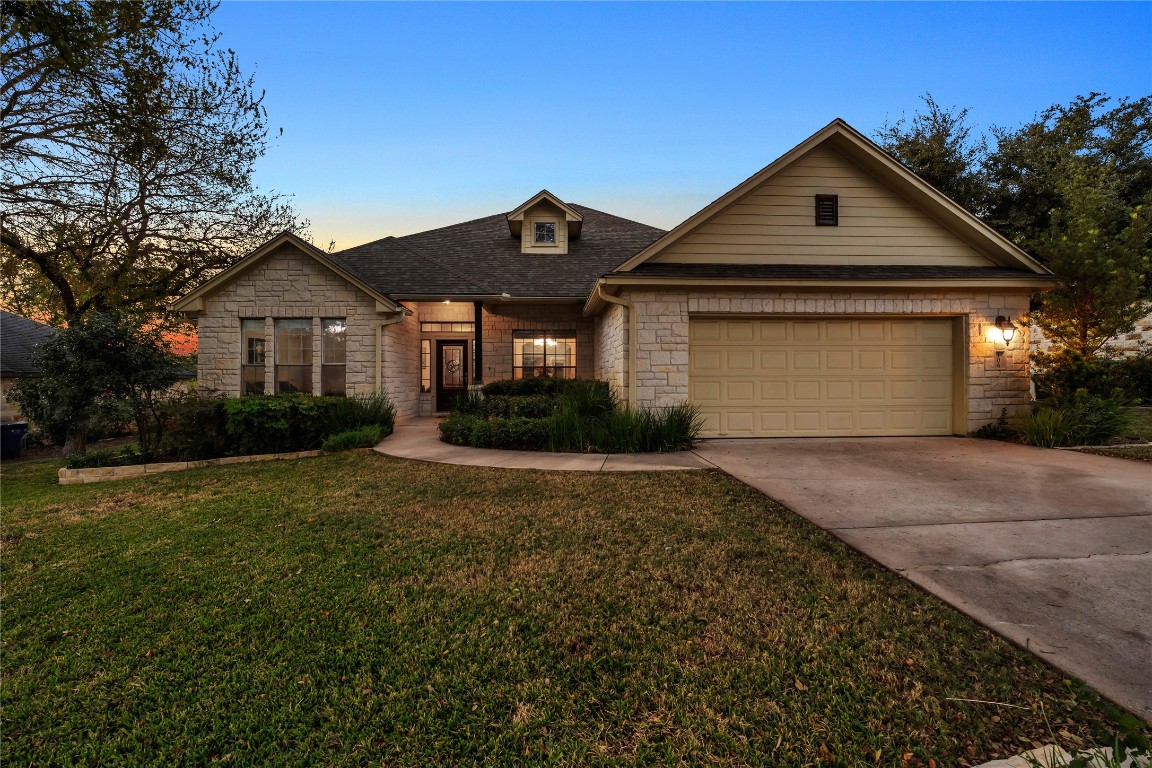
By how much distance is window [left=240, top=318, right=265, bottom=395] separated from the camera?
10.8m

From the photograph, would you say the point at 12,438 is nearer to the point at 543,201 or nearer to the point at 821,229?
the point at 543,201

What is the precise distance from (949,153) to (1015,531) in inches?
769

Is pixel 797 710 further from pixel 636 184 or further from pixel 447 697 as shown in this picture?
pixel 636 184

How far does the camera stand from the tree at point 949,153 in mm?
16828

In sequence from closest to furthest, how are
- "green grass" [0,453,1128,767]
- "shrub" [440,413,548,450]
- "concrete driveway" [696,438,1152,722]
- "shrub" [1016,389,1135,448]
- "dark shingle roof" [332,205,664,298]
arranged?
"green grass" [0,453,1128,767]
"concrete driveway" [696,438,1152,722]
"shrub" [1016,389,1135,448]
"shrub" [440,413,548,450]
"dark shingle roof" [332,205,664,298]

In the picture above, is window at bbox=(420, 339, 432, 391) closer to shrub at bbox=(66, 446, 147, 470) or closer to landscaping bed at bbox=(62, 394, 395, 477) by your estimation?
landscaping bed at bbox=(62, 394, 395, 477)

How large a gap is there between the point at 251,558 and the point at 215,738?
204cm

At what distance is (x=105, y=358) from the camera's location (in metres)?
7.57

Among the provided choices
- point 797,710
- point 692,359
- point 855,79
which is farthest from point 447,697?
point 855,79

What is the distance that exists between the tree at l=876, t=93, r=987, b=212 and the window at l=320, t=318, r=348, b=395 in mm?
20875

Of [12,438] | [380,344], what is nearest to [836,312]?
[380,344]

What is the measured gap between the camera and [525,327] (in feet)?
42.7

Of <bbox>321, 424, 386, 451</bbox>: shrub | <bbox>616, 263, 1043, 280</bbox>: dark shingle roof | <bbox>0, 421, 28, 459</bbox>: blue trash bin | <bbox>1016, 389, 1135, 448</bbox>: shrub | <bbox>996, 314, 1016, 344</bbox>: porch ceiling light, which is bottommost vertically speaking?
<bbox>0, 421, 28, 459</bbox>: blue trash bin

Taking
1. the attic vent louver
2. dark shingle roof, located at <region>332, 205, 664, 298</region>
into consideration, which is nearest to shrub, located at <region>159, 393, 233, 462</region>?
dark shingle roof, located at <region>332, 205, 664, 298</region>
